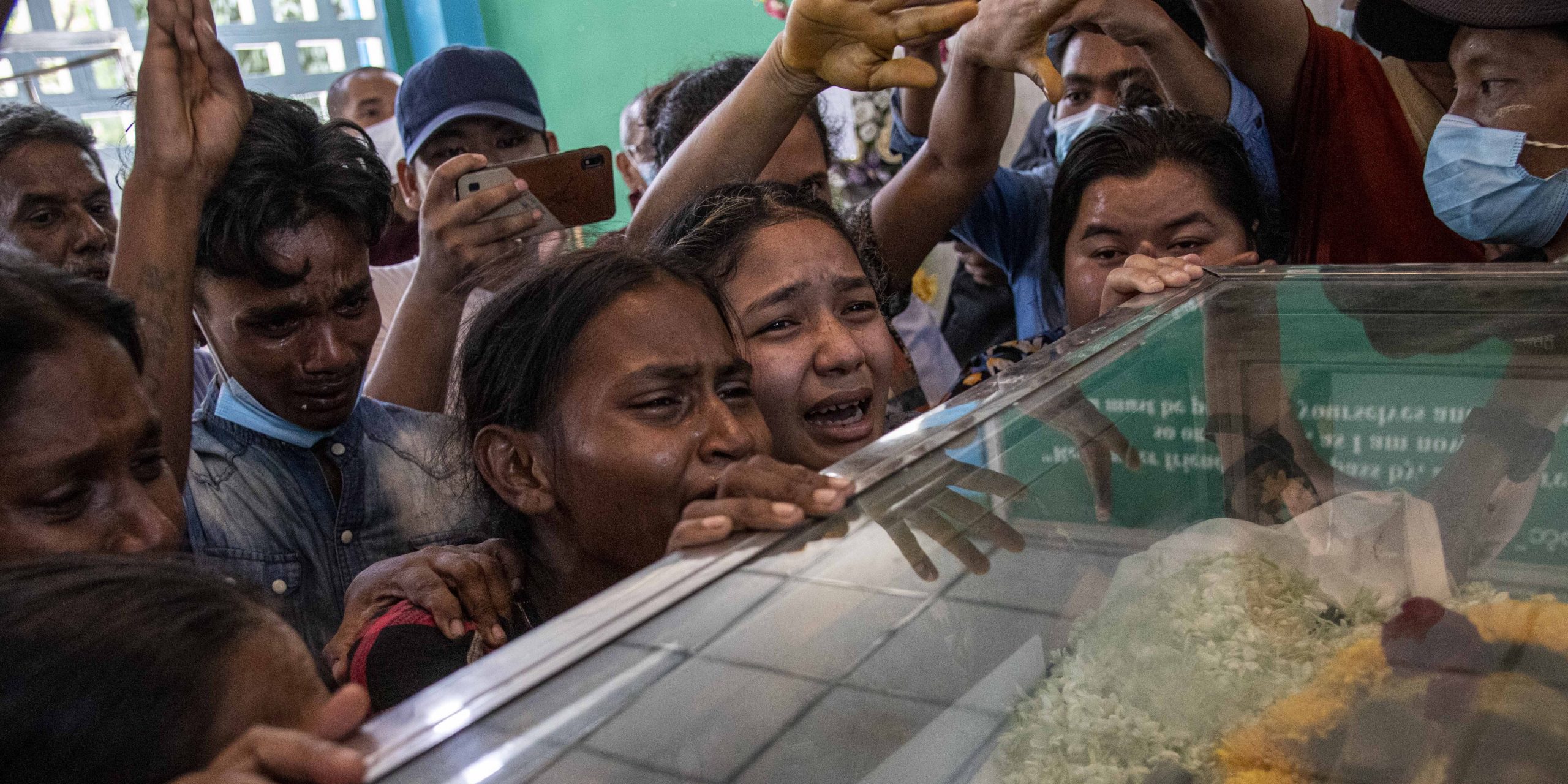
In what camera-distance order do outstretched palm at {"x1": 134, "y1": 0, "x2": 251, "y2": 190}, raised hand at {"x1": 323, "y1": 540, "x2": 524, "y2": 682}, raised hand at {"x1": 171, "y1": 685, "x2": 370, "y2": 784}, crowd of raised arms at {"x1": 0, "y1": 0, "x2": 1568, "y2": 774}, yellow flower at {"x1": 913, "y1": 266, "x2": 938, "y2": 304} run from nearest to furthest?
raised hand at {"x1": 171, "y1": 685, "x2": 370, "y2": 784}, crowd of raised arms at {"x1": 0, "y1": 0, "x2": 1568, "y2": 774}, raised hand at {"x1": 323, "y1": 540, "x2": 524, "y2": 682}, outstretched palm at {"x1": 134, "y1": 0, "x2": 251, "y2": 190}, yellow flower at {"x1": 913, "y1": 266, "x2": 938, "y2": 304}

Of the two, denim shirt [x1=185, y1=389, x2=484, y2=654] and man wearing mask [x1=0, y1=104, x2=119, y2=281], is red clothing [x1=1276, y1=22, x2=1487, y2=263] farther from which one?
man wearing mask [x1=0, y1=104, x2=119, y2=281]

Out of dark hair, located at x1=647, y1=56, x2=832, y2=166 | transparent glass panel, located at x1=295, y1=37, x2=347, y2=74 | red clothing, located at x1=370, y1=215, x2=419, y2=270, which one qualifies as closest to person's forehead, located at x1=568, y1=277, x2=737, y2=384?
dark hair, located at x1=647, y1=56, x2=832, y2=166

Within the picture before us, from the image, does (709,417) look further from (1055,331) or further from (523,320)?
(1055,331)

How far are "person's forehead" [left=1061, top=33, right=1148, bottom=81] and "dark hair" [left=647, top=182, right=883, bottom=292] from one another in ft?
2.88

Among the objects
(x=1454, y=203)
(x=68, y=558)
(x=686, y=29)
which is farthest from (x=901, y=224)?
(x=686, y=29)

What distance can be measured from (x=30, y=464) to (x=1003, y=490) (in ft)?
2.54

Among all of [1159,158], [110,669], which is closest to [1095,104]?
[1159,158]

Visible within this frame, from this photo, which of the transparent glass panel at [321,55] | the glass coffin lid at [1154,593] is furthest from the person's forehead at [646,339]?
the transparent glass panel at [321,55]

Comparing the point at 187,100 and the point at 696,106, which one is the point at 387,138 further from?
the point at 187,100

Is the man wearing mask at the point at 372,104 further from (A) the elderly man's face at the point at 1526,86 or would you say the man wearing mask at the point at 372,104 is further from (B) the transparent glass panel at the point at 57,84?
(A) the elderly man's face at the point at 1526,86

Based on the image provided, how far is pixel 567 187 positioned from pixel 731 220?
40 cm

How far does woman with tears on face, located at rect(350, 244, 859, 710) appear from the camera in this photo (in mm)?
1095

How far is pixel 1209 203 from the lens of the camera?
173 centimetres

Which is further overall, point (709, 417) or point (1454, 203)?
point (1454, 203)
